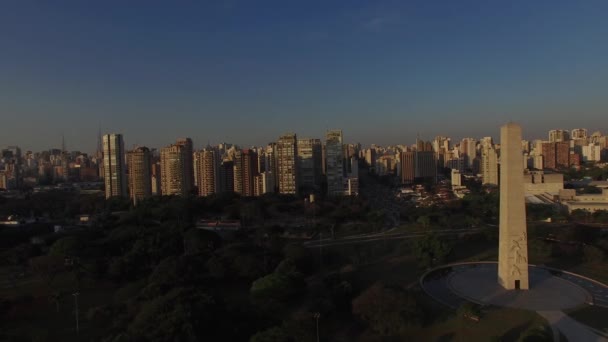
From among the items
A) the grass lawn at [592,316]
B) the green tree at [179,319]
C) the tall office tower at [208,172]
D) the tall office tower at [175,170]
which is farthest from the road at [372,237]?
the tall office tower at [175,170]

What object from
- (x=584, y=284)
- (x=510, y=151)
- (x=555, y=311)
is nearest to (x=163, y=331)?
(x=555, y=311)

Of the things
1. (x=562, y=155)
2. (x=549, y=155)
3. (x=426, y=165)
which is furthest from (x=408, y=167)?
(x=562, y=155)

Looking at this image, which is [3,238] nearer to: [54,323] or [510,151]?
[54,323]

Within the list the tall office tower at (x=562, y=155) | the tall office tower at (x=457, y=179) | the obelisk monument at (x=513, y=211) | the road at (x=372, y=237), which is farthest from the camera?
the tall office tower at (x=562, y=155)

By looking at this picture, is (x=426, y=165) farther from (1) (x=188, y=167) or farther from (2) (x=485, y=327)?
(2) (x=485, y=327)

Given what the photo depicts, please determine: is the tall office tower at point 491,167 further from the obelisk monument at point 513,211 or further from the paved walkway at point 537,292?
the obelisk monument at point 513,211

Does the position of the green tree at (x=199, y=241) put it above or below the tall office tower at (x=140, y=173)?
below
